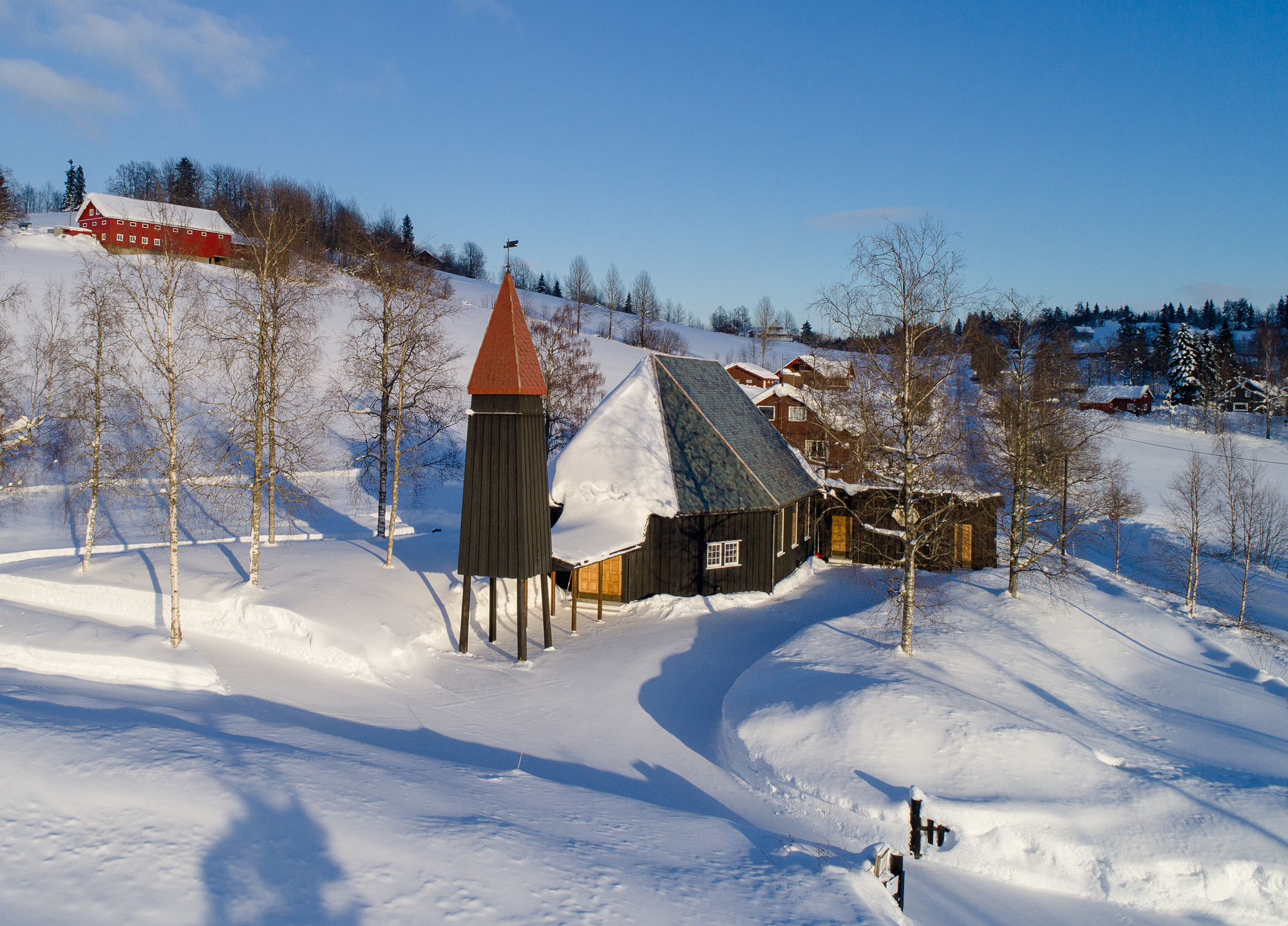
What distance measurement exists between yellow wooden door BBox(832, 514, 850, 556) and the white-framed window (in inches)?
269

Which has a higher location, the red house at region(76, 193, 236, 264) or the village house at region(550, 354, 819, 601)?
the red house at region(76, 193, 236, 264)

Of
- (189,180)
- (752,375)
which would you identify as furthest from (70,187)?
(752,375)

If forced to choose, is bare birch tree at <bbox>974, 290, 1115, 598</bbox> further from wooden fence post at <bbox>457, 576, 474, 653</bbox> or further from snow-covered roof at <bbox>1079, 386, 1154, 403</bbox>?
snow-covered roof at <bbox>1079, 386, 1154, 403</bbox>

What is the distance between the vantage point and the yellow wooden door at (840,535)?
25859 mm

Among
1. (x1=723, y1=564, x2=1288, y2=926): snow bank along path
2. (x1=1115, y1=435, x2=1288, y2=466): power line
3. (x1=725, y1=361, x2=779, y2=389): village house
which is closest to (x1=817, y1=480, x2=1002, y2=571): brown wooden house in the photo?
(x1=723, y1=564, x2=1288, y2=926): snow bank along path

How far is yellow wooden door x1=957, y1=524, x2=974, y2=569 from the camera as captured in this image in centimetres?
2445

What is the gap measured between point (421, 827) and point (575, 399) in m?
26.9

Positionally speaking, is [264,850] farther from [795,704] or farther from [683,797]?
[795,704]

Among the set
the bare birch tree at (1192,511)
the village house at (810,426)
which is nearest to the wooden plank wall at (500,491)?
the village house at (810,426)

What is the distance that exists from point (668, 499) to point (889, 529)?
341 inches

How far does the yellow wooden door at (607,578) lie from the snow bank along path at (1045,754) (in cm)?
596

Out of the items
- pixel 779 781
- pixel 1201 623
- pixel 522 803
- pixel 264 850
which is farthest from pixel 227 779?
pixel 1201 623

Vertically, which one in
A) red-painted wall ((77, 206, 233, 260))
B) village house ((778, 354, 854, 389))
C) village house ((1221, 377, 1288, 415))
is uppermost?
red-painted wall ((77, 206, 233, 260))

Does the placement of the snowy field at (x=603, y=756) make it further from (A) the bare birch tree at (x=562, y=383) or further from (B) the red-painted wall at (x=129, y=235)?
(B) the red-painted wall at (x=129, y=235)
